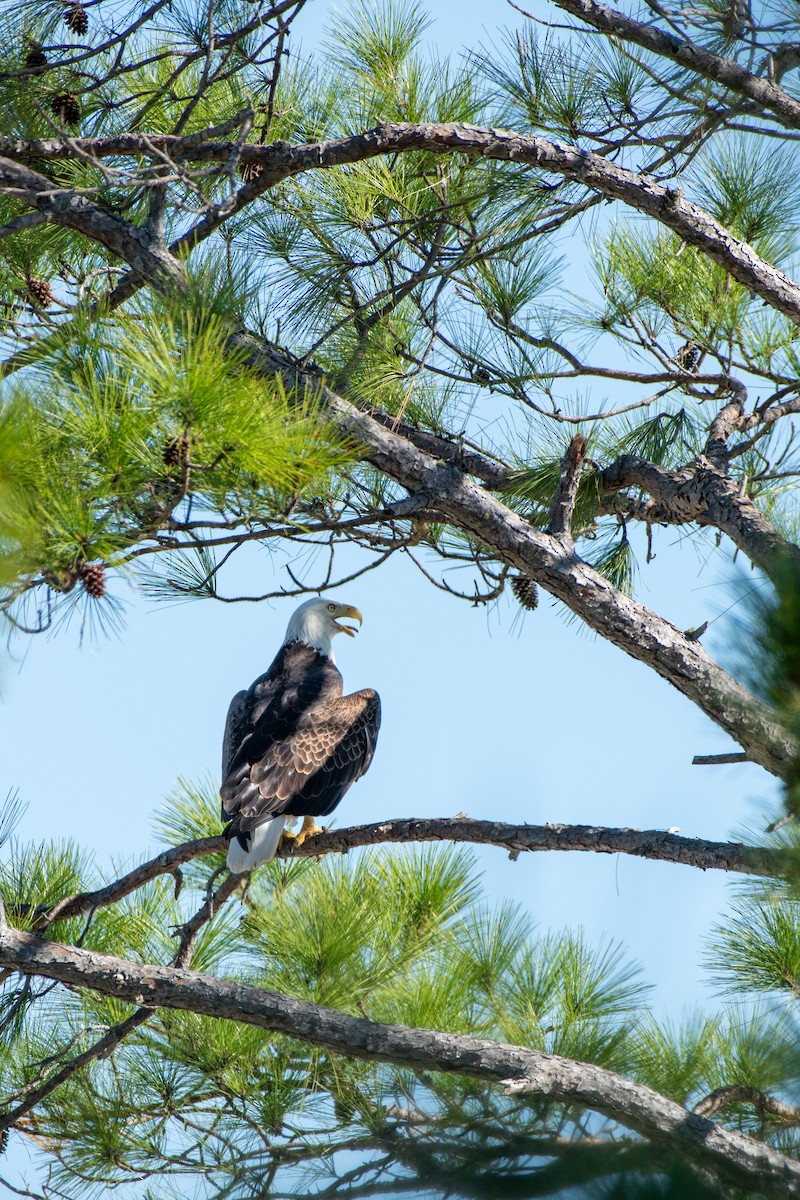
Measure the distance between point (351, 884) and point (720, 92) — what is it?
86.3 inches

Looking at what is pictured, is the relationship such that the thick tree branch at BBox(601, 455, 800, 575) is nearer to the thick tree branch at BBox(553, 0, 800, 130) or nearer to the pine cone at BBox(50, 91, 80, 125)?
the thick tree branch at BBox(553, 0, 800, 130)

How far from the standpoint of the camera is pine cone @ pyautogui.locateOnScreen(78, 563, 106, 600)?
192 centimetres

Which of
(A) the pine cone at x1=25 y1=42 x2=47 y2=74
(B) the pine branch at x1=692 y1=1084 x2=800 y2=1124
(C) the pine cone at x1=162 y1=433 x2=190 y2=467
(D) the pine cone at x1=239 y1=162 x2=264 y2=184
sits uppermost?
(A) the pine cone at x1=25 y1=42 x2=47 y2=74

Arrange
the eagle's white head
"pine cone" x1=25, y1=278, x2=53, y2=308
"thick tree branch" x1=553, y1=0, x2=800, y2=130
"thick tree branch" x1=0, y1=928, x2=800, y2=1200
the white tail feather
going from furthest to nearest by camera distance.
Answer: the eagle's white head
the white tail feather
"pine cone" x1=25, y1=278, x2=53, y2=308
"thick tree branch" x1=553, y1=0, x2=800, y2=130
"thick tree branch" x1=0, y1=928, x2=800, y2=1200

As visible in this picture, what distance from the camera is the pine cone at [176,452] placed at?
6.30 ft

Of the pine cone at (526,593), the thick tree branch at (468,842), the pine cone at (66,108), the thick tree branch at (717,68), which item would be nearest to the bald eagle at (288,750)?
the thick tree branch at (468,842)

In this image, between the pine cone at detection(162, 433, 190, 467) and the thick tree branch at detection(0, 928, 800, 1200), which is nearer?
the thick tree branch at detection(0, 928, 800, 1200)

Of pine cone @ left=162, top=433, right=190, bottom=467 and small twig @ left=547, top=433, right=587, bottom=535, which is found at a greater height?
small twig @ left=547, top=433, right=587, bottom=535

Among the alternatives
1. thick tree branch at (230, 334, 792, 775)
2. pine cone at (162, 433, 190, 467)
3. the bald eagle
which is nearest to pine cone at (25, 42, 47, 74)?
thick tree branch at (230, 334, 792, 775)

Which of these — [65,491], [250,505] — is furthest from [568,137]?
[65,491]

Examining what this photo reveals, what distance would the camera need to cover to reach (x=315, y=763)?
12.7 feet

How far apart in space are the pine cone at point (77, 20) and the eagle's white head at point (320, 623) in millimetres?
2384

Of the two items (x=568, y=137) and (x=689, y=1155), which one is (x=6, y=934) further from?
(x=568, y=137)

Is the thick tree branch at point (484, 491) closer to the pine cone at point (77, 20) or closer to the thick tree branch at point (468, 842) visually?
the thick tree branch at point (468, 842)
